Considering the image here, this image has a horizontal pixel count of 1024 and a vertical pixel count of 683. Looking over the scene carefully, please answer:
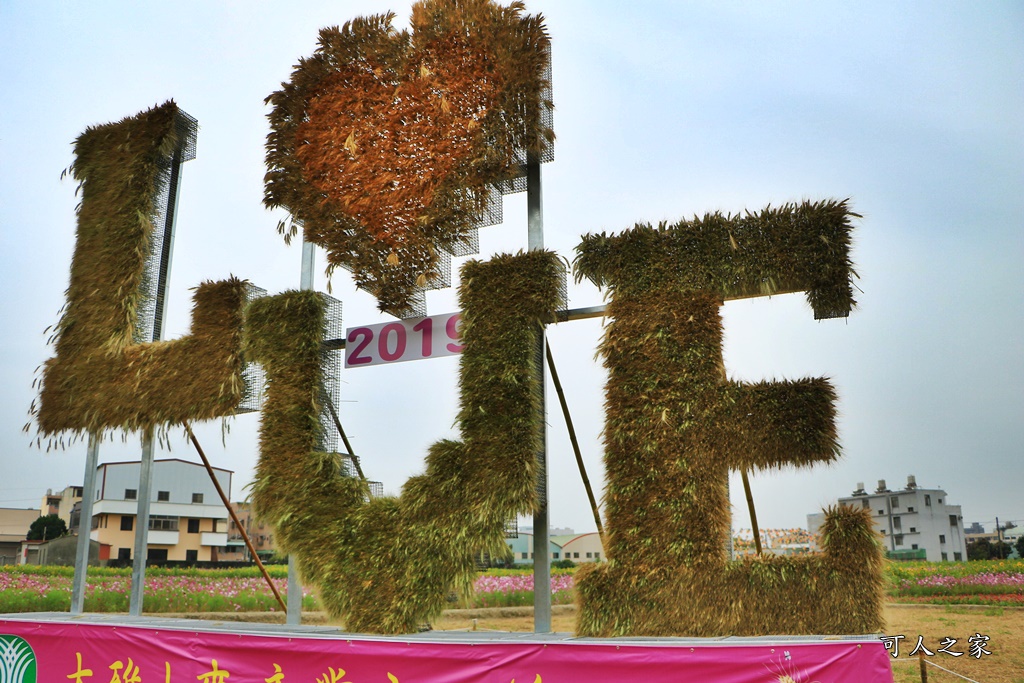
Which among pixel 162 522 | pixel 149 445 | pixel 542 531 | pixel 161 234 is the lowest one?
pixel 542 531

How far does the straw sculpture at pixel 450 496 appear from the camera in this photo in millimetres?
3434

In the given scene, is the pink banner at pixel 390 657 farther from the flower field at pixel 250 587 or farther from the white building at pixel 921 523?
the white building at pixel 921 523

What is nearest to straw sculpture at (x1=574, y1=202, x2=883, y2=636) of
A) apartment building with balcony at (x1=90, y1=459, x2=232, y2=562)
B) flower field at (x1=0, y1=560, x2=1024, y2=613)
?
flower field at (x1=0, y1=560, x2=1024, y2=613)

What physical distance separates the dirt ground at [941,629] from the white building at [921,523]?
1.01 feet

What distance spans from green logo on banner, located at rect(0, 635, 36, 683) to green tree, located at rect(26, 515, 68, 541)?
56.1 inches

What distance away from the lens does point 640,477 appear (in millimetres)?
3213

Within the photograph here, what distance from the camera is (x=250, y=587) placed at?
198 inches

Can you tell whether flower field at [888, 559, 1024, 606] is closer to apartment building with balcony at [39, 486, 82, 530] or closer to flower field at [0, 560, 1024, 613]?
flower field at [0, 560, 1024, 613]

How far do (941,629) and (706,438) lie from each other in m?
2.12

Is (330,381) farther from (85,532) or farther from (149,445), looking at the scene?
(85,532)

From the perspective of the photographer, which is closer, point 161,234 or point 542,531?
point 542,531

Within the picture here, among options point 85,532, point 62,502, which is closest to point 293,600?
point 85,532

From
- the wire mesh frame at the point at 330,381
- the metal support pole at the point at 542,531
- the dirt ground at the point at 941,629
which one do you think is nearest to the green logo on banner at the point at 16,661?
the wire mesh frame at the point at 330,381

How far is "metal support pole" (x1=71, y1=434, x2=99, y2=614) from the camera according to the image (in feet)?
15.7
